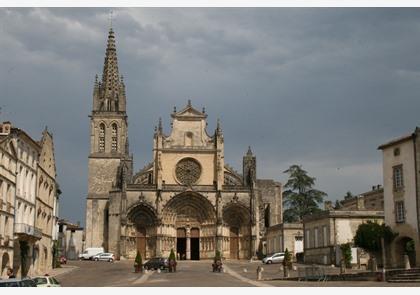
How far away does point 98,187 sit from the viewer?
7300 cm

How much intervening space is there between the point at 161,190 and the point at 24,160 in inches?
975

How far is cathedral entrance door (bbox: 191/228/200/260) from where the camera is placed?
70938 millimetres

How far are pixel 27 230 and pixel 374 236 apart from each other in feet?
67.3

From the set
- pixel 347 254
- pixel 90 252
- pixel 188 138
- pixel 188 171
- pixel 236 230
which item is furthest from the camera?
pixel 188 138

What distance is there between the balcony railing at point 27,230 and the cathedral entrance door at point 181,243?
81.4ft

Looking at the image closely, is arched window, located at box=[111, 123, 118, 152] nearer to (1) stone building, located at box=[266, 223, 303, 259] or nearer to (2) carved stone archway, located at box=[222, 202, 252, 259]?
(2) carved stone archway, located at box=[222, 202, 252, 259]

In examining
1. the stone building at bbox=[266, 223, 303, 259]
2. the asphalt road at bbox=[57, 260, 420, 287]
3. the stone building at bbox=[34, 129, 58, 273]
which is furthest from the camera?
the stone building at bbox=[266, 223, 303, 259]

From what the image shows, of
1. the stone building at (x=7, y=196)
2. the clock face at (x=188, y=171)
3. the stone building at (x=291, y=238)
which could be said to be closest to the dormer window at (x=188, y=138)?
the clock face at (x=188, y=171)

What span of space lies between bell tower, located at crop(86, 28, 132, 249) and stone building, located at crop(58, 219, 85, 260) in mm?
5423

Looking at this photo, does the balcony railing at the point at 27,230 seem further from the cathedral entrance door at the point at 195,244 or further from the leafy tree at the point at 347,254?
the cathedral entrance door at the point at 195,244

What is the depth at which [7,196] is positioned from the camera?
42156 millimetres

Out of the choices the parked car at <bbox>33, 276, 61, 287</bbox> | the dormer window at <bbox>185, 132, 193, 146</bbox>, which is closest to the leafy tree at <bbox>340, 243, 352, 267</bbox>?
the dormer window at <bbox>185, 132, 193, 146</bbox>

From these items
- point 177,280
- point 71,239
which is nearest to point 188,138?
point 71,239

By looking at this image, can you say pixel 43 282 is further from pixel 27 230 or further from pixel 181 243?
pixel 181 243
